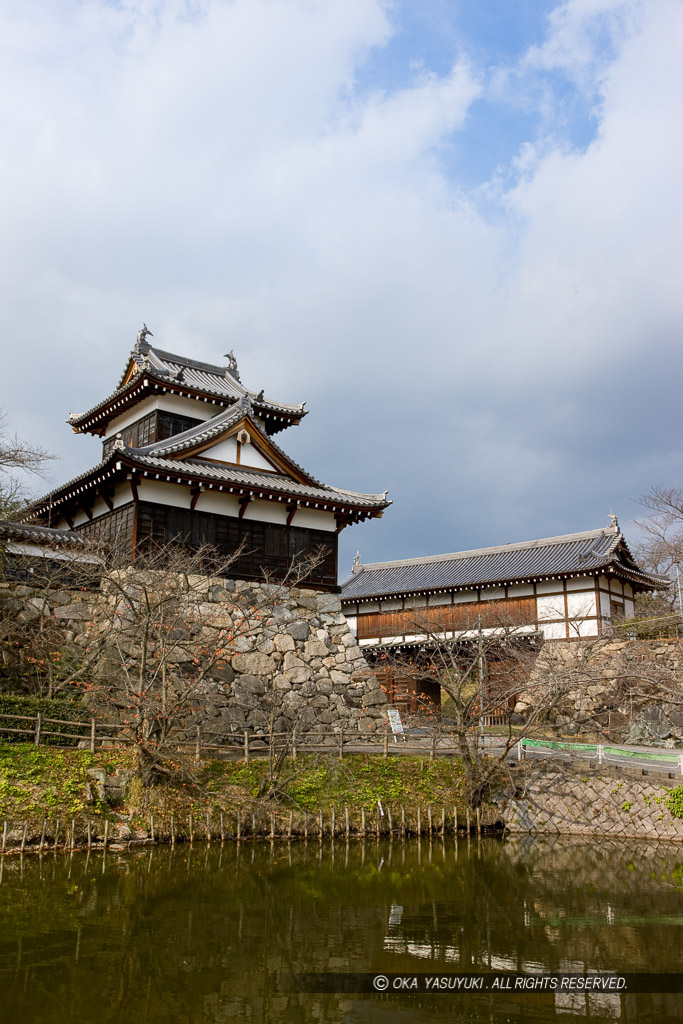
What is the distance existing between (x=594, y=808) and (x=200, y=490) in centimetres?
1185

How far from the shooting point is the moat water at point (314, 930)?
693cm

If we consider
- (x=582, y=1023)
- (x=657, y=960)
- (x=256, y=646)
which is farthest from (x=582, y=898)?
(x=256, y=646)

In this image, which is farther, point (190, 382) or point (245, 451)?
point (190, 382)

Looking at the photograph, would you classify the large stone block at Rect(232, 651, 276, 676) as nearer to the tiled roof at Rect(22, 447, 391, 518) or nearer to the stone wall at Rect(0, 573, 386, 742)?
the stone wall at Rect(0, 573, 386, 742)

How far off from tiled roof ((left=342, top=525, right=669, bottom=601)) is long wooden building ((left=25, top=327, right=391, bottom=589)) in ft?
25.1

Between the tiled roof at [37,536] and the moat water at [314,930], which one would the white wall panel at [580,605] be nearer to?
the moat water at [314,930]

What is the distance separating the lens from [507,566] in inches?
1142

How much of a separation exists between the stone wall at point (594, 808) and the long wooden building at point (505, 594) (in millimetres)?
7680

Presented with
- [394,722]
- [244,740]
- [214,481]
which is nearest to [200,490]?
[214,481]

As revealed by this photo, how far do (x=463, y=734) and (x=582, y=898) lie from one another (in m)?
5.43

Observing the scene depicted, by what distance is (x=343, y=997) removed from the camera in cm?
721

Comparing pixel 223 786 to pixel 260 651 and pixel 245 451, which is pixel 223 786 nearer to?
pixel 260 651

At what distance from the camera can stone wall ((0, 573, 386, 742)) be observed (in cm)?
1761

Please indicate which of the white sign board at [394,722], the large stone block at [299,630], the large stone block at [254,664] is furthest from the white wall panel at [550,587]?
the large stone block at [254,664]
